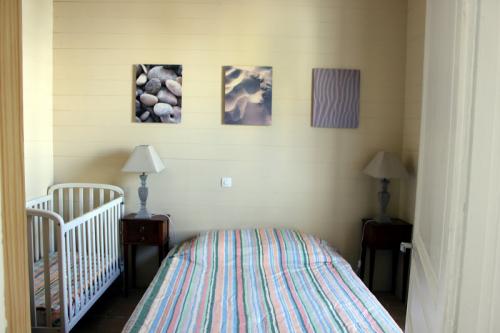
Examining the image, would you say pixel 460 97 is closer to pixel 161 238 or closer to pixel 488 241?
pixel 488 241

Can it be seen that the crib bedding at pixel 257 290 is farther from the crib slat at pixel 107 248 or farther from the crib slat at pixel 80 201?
the crib slat at pixel 80 201

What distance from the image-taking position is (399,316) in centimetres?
250

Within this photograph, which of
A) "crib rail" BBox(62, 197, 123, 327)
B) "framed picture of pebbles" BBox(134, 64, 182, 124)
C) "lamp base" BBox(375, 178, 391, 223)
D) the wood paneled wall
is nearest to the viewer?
the wood paneled wall

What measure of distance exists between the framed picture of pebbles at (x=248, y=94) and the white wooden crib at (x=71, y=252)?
122 cm

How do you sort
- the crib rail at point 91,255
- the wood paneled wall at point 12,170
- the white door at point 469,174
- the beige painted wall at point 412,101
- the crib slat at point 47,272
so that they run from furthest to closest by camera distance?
1. the beige painted wall at point 412,101
2. the crib rail at point 91,255
3. the crib slat at point 47,272
4. the wood paneled wall at point 12,170
5. the white door at point 469,174

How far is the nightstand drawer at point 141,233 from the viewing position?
8.72 ft

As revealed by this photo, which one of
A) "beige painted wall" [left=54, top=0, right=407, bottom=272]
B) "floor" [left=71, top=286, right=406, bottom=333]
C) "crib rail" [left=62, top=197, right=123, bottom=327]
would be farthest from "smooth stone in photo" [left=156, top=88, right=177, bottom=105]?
"floor" [left=71, top=286, right=406, bottom=333]

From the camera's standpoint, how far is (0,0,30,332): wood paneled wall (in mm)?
643

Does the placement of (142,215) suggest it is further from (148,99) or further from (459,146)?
(459,146)

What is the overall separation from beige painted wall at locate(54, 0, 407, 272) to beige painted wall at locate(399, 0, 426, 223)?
6 centimetres

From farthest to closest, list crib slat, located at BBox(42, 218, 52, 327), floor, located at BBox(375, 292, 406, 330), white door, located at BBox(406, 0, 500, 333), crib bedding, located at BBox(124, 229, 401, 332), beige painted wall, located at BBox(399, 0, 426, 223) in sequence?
1. beige painted wall, located at BBox(399, 0, 426, 223)
2. floor, located at BBox(375, 292, 406, 330)
3. crib slat, located at BBox(42, 218, 52, 327)
4. crib bedding, located at BBox(124, 229, 401, 332)
5. white door, located at BBox(406, 0, 500, 333)

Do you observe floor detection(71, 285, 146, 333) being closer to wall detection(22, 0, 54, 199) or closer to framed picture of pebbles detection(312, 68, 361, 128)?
wall detection(22, 0, 54, 199)

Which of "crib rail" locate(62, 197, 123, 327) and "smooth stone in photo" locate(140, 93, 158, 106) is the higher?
"smooth stone in photo" locate(140, 93, 158, 106)

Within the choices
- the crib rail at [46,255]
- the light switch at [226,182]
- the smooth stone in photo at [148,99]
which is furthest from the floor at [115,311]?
the smooth stone in photo at [148,99]
